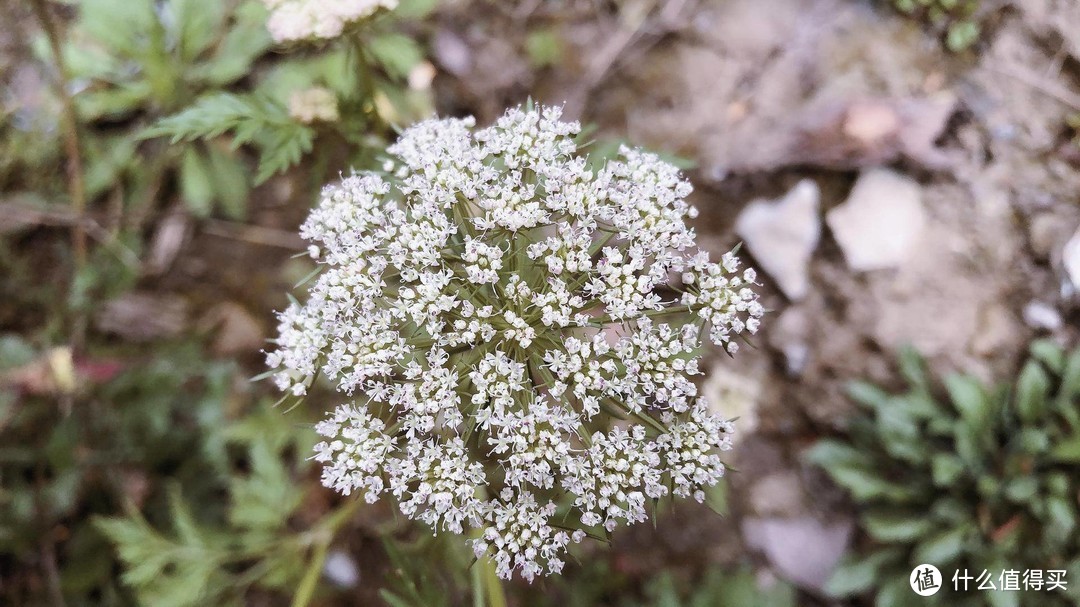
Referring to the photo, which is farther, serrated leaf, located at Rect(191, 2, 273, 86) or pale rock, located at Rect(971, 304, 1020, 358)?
serrated leaf, located at Rect(191, 2, 273, 86)

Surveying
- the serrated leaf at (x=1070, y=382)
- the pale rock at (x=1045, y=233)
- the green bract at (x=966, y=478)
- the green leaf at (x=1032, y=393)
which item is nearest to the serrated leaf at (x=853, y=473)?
the green bract at (x=966, y=478)

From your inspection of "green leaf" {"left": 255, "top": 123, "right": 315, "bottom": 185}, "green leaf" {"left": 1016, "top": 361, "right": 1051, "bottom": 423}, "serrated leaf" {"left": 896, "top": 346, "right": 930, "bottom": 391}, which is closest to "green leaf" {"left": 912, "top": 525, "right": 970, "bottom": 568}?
"green leaf" {"left": 1016, "top": 361, "right": 1051, "bottom": 423}

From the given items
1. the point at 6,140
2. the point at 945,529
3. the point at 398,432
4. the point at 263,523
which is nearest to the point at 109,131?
the point at 6,140

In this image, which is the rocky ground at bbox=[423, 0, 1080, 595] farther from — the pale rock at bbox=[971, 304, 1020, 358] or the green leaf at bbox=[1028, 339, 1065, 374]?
the green leaf at bbox=[1028, 339, 1065, 374]

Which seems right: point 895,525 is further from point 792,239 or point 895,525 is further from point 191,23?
point 191,23

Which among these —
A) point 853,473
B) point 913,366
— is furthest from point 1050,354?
point 853,473

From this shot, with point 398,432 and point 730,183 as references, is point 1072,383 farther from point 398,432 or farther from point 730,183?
point 398,432
